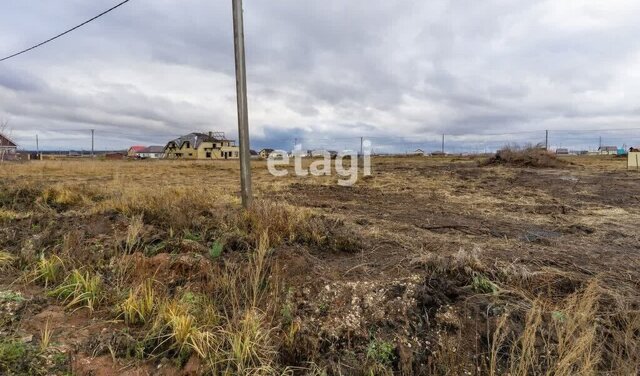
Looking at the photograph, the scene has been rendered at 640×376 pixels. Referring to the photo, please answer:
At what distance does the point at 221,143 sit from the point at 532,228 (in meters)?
82.9

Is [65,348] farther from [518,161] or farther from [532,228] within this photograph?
[518,161]

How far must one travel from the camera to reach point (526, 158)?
25016 mm

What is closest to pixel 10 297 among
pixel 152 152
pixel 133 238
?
pixel 133 238

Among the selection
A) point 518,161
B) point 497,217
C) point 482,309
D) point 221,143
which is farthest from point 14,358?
point 221,143

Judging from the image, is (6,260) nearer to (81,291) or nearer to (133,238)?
(133,238)

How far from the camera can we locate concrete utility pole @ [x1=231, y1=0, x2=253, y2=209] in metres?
6.38

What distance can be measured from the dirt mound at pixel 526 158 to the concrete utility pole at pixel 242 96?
23329mm

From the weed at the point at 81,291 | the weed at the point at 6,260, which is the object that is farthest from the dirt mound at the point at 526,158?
the weed at the point at 6,260

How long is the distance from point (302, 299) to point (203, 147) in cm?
8397

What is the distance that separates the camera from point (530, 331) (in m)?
2.48

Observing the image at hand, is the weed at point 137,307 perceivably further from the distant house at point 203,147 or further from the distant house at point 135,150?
the distant house at point 135,150

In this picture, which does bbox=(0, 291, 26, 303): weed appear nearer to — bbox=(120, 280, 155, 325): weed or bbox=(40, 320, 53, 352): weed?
bbox=(40, 320, 53, 352): weed

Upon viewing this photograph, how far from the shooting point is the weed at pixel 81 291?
10.7ft

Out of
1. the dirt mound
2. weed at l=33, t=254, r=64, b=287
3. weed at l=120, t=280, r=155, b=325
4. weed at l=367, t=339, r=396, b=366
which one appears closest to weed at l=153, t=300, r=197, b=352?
weed at l=120, t=280, r=155, b=325
